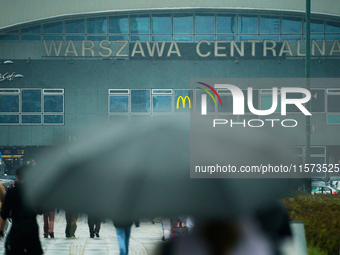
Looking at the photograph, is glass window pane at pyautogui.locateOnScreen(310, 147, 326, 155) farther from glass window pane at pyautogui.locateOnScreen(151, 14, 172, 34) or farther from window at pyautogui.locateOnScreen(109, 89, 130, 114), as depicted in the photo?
window at pyautogui.locateOnScreen(109, 89, 130, 114)

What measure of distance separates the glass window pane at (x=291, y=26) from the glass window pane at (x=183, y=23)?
21.2 feet

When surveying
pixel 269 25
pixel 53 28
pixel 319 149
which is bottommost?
pixel 319 149

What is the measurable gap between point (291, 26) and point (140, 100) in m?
11.8

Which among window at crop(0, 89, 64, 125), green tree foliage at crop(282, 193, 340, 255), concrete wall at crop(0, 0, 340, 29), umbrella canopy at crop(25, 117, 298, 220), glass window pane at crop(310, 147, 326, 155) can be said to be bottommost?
glass window pane at crop(310, 147, 326, 155)

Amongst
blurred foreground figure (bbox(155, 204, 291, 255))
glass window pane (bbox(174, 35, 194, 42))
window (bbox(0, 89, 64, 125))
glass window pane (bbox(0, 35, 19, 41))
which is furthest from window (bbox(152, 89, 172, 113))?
blurred foreground figure (bbox(155, 204, 291, 255))

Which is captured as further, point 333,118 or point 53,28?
point 53,28

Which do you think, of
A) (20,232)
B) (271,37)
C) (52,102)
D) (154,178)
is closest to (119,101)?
(52,102)

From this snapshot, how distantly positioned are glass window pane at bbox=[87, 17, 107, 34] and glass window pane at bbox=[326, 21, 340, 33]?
15653mm

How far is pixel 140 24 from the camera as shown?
118 feet

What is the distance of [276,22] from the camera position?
36.3 metres

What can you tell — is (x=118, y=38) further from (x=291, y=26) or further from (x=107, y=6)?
(x=291, y=26)

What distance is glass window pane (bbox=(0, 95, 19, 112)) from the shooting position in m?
34.6

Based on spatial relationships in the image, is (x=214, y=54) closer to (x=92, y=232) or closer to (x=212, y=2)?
(x=212, y=2)

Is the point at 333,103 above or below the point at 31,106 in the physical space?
above
